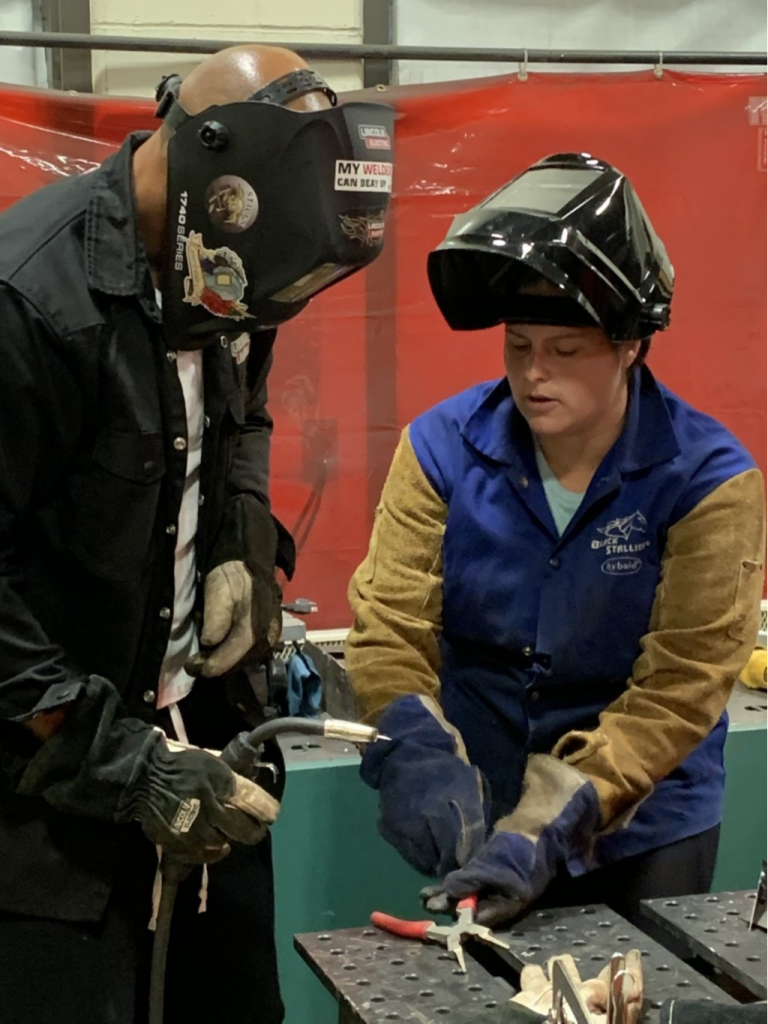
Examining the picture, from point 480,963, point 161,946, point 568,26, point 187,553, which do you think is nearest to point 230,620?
point 187,553

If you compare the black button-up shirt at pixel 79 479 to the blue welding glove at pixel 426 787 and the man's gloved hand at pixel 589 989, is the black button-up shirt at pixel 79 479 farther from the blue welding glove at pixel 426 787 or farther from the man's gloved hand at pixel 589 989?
the man's gloved hand at pixel 589 989

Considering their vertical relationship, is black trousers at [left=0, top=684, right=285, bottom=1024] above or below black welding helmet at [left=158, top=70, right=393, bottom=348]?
below

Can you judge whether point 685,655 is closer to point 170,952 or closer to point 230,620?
point 230,620

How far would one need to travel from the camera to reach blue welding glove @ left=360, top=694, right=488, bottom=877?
161 cm

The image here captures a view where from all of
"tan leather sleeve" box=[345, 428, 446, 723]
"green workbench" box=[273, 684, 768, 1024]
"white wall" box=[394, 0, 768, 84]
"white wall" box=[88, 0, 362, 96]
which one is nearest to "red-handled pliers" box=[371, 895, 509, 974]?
"tan leather sleeve" box=[345, 428, 446, 723]

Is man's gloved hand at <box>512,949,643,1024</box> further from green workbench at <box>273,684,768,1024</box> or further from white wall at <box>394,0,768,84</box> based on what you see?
white wall at <box>394,0,768,84</box>

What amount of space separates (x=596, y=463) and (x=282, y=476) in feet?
4.20

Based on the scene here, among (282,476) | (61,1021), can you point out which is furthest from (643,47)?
(61,1021)

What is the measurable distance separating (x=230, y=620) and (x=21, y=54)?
1.86 m

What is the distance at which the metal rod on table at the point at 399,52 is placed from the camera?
264 cm

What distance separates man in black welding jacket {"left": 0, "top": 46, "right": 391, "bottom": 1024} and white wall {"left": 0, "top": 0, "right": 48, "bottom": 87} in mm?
1614

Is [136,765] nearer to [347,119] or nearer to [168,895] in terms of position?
[168,895]

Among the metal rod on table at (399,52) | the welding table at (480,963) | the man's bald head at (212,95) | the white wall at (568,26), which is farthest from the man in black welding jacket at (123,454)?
the white wall at (568,26)

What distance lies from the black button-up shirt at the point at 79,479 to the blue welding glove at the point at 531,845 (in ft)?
1.38
